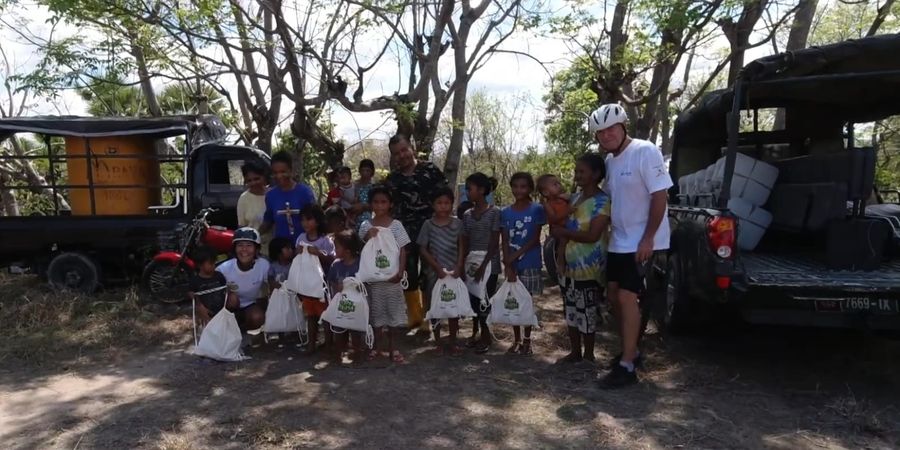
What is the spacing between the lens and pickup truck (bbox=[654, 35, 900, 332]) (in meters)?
3.94

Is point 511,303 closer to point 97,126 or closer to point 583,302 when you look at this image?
point 583,302

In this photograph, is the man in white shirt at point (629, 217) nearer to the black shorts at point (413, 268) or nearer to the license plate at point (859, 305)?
the license plate at point (859, 305)

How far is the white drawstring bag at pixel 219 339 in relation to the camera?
480 centimetres

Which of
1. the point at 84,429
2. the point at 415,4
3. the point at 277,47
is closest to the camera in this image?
the point at 84,429

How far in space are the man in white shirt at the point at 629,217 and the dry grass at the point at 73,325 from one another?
12.6 feet

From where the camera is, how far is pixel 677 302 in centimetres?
502

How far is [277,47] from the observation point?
8023mm

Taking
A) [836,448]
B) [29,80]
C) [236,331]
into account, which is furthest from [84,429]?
[29,80]

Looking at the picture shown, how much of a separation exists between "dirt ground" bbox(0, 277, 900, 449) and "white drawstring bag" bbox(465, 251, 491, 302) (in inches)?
19.5

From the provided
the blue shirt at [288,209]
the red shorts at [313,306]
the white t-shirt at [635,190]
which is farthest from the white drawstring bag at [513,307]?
the blue shirt at [288,209]

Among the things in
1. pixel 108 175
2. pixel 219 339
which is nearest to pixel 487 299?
pixel 219 339

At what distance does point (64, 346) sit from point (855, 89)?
6.62 metres

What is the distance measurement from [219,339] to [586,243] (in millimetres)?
2727

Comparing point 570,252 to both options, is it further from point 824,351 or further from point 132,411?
point 132,411
